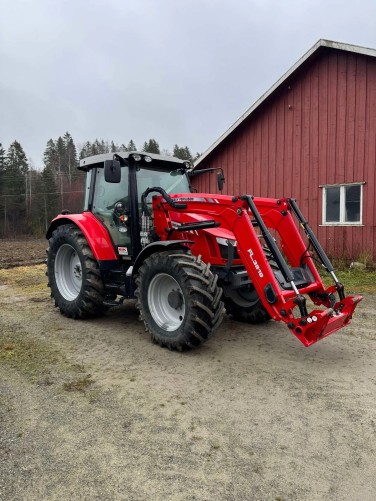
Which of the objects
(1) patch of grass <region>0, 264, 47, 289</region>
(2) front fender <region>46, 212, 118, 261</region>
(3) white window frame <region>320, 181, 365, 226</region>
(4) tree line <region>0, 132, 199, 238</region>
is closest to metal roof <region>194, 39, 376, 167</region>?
(3) white window frame <region>320, 181, 365, 226</region>

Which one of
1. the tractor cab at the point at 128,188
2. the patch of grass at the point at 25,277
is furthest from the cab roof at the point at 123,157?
the patch of grass at the point at 25,277

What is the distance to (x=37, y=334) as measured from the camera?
5066 mm

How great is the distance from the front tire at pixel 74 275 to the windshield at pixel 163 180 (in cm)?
114

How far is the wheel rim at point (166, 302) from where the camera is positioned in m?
4.50

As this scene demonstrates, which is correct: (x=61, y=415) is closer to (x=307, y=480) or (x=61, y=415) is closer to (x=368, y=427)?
(x=307, y=480)

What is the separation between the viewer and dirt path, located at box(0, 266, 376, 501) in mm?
2252

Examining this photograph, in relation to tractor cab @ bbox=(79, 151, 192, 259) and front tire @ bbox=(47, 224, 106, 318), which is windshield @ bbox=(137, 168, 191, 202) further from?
front tire @ bbox=(47, 224, 106, 318)

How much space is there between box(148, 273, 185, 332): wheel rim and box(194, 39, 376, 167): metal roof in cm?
818

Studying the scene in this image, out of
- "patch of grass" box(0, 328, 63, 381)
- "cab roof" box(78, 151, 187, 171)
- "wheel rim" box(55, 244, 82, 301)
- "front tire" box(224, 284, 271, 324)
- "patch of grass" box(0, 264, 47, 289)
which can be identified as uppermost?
"cab roof" box(78, 151, 187, 171)

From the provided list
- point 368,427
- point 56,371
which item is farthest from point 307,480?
point 56,371

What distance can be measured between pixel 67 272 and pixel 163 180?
84.7 inches

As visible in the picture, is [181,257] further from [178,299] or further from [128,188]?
[128,188]

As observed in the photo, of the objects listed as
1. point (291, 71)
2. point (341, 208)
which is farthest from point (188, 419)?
point (291, 71)

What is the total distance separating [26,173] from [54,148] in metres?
18.3
